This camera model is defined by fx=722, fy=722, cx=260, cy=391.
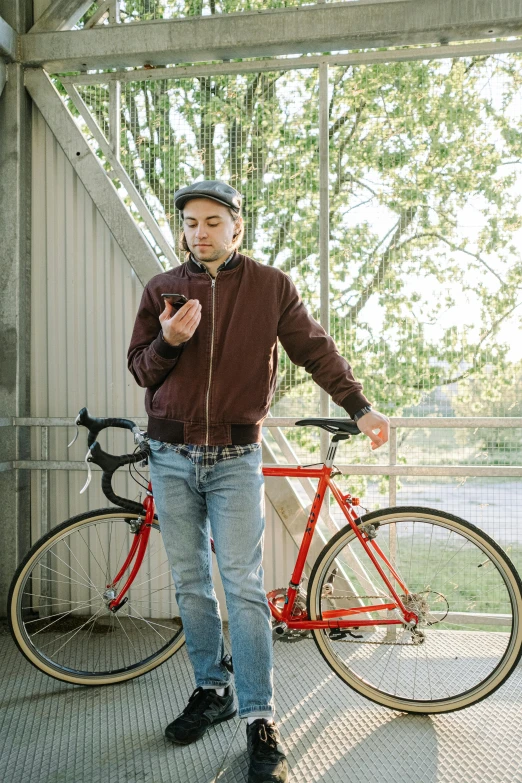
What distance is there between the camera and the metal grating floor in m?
2.15

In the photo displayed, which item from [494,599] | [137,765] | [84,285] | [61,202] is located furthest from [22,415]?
[494,599]

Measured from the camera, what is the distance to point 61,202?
11.7ft

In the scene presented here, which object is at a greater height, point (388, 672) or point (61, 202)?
point (61, 202)

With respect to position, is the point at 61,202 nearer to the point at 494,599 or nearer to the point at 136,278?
the point at 136,278

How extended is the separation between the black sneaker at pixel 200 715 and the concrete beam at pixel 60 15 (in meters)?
3.01

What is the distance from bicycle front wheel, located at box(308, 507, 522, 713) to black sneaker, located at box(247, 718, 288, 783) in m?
0.49

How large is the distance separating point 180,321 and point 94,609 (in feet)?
6.72

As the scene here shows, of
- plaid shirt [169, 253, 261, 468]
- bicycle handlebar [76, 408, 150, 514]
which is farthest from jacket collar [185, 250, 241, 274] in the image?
bicycle handlebar [76, 408, 150, 514]

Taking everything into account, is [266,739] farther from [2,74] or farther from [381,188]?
[2,74]

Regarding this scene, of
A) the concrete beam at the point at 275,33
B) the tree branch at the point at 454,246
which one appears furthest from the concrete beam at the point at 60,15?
the tree branch at the point at 454,246

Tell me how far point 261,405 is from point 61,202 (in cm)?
189

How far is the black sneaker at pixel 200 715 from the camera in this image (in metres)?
2.31

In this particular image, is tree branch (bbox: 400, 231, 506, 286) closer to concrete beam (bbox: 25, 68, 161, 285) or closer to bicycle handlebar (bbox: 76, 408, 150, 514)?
concrete beam (bbox: 25, 68, 161, 285)

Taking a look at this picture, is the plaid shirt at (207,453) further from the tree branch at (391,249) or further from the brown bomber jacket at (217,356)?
the tree branch at (391,249)
